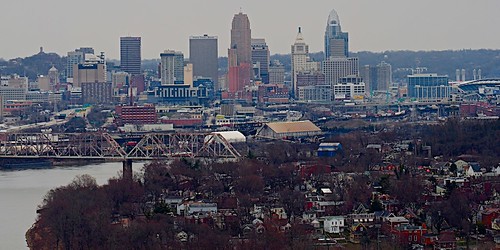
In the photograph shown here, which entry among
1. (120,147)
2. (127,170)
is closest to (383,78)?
(120,147)

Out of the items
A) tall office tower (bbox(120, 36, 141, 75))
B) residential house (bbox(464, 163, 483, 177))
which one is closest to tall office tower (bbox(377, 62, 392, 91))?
tall office tower (bbox(120, 36, 141, 75))

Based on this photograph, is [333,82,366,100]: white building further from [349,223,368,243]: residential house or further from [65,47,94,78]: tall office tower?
[349,223,368,243]: residential house

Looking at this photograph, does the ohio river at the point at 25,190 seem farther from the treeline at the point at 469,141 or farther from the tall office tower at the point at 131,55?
the tall office tower at the point at 131,55

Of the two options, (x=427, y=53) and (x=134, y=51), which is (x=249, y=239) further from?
(x=427, y=53)

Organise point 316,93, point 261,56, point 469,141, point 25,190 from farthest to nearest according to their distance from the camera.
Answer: point 261,56, point 316,93, point 469,141, point 25,190

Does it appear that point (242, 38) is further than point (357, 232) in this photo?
Yes

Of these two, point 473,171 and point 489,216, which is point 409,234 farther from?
point 473,171
